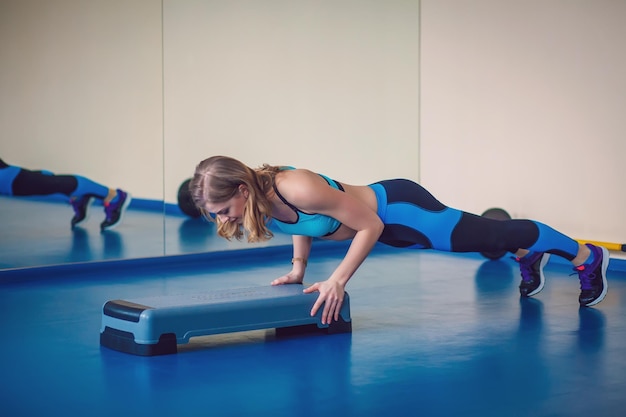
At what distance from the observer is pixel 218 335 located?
3.47m

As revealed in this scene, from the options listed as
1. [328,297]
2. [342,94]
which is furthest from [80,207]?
[328,297]

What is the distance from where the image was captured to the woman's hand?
10.7 ft

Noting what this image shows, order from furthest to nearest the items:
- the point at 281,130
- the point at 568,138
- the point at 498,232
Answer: the point at 281,130 < the point at 568,138 < the point at 498,232

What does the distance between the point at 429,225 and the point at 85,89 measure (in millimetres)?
2451

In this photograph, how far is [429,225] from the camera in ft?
11.2

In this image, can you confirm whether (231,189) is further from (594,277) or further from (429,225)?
(594,277)

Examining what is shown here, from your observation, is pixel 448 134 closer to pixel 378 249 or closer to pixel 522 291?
pixel 378 249

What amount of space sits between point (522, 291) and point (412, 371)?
52.6 inches

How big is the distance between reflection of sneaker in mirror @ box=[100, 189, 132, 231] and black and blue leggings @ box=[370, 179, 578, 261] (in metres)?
2.34

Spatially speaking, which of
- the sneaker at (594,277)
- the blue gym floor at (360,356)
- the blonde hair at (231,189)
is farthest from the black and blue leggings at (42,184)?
the sneaker at (594,277)

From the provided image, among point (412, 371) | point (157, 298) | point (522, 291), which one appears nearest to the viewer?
point (412, 371)

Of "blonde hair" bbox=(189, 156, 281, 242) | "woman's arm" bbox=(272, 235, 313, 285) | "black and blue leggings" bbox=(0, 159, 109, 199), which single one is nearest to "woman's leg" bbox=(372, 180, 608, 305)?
"woman's arm" bbox=(272, 235, 313, 285)

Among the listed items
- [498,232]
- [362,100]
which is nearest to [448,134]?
[362,100]

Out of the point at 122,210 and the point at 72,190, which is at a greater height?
the point at 72,190
